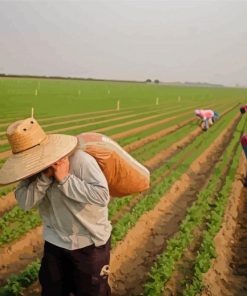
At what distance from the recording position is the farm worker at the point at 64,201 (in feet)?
7.95

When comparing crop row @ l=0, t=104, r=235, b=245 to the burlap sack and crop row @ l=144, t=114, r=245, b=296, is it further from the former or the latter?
the burlap sack

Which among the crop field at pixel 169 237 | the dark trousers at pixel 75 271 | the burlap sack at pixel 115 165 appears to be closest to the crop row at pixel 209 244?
the crop field at pixel 169 237

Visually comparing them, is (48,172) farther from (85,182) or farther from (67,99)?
(67,99)

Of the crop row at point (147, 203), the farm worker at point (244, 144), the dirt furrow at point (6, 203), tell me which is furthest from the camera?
the farm worker at point (244, 144)

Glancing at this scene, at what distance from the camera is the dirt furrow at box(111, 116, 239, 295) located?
476 centimetres

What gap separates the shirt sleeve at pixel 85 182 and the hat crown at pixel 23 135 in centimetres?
30

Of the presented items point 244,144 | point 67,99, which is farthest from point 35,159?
point 67,99

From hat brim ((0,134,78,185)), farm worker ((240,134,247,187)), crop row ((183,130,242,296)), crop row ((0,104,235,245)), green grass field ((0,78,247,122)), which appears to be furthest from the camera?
green grass field ((0,78,247,122))

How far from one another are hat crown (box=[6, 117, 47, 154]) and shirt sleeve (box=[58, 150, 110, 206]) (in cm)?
30

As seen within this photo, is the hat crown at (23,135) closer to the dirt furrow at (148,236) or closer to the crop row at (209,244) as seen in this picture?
the dirt furrow at (148,236)

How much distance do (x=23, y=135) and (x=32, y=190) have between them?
Answer: 15.3 inches

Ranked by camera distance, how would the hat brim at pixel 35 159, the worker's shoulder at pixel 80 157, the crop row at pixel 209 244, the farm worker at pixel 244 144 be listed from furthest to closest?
the farm worker at pixel 244 144 → the crop row at pixel 209 244 → the worker's shoulder at pixel 80 157 → the hat brim at pixel 35 159

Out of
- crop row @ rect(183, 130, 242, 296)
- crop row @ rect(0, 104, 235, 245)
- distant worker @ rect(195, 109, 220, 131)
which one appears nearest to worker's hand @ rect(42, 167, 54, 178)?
crop row @ rect(183, 130, 242, 296)

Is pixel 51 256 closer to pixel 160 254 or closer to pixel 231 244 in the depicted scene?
pixel 160 254
